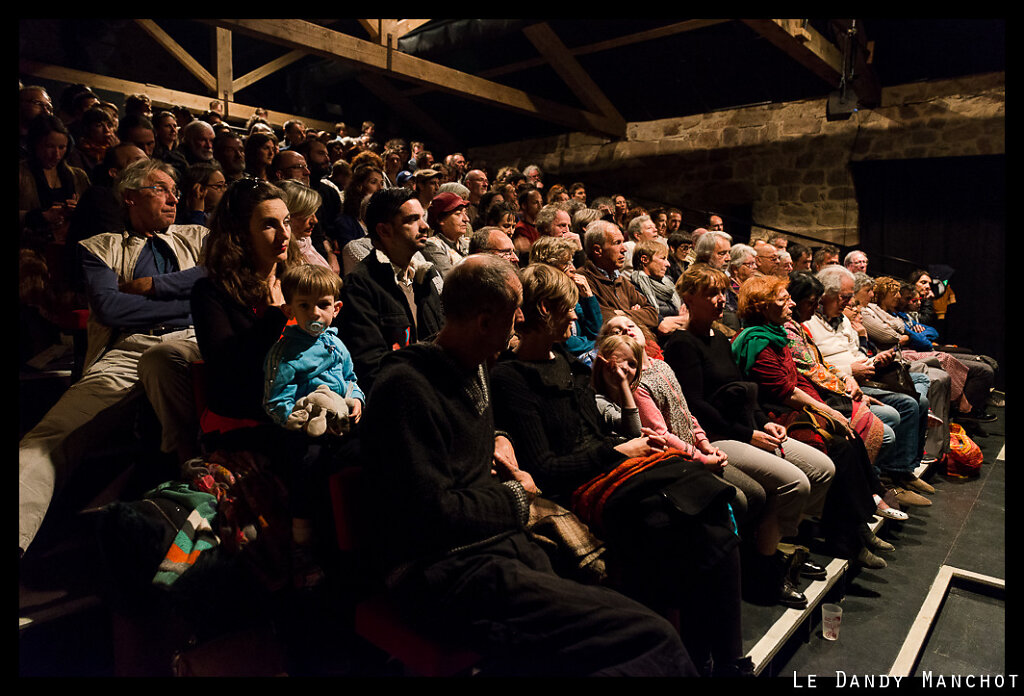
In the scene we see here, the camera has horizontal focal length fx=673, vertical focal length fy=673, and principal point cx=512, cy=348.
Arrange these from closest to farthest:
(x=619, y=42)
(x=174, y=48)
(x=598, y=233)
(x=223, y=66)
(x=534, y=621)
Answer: (x=534, y=621) < (x=598, y=233) < (x=619, y=42) < (x=174, y=48) < (x=223, y=66)

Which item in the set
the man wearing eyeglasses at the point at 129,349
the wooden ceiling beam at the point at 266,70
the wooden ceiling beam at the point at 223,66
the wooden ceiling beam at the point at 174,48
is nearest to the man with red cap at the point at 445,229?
the man wearing eyeglasses at the point at 129,349

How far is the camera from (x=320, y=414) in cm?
187

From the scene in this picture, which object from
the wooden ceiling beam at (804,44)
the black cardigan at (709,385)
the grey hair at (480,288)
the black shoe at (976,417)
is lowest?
the black shoe at (976,417)

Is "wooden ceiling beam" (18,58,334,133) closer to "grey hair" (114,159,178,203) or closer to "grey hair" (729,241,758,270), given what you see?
"grey hair" (114,159,178,203)

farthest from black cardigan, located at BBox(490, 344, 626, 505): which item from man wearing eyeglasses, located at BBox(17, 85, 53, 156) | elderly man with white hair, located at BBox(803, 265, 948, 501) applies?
man wearing eyeglasses, located at BBox(17, 85, 53, 156)

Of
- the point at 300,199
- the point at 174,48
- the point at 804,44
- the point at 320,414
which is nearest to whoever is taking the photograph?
the point at 320,414

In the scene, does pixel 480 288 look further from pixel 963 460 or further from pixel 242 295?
pixel 963 460

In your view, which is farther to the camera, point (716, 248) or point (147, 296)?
point (716, 248)

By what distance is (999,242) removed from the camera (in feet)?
25.2

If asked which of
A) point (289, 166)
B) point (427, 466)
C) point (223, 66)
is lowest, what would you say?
point (427, 466)

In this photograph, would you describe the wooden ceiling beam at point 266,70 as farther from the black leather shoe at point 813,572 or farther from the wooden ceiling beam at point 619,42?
the black leather shoe at point 813,572

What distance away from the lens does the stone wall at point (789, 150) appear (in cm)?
754

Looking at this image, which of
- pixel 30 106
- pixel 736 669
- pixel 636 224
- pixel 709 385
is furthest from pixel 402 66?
pixel 736 669

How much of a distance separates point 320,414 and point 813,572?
2.22 metres
